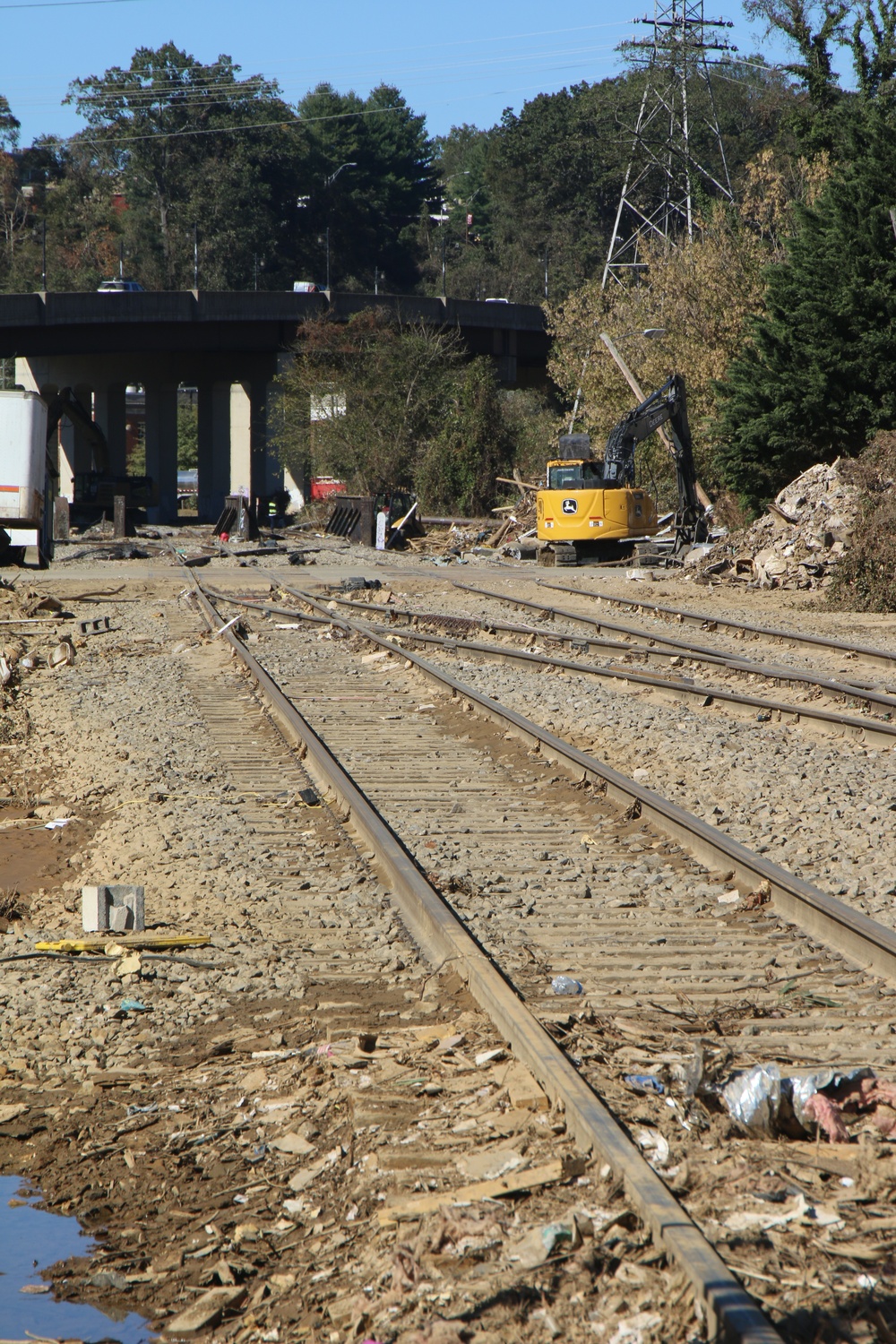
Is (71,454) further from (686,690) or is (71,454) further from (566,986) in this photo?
(566,986)

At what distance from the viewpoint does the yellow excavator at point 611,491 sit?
32625mm

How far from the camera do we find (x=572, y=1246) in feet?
12.0

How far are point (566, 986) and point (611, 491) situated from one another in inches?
1087

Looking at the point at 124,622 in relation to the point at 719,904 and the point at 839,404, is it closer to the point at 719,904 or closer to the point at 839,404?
the point at 719,904

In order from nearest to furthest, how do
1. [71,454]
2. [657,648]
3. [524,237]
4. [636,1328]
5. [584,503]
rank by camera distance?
[636,1328] → [657,648] → [584,503] → [71,454] → [524,237]

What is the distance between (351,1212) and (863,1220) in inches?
60.5

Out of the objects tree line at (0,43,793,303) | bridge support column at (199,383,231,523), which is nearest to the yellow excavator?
bridge support column at (199,383,231,523)

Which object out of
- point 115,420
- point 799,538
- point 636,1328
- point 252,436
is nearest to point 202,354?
point 252,436

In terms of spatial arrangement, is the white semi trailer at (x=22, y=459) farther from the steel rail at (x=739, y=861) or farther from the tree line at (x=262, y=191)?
the tree line at (x=262, y=191)

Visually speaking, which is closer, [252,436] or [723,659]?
[723,659]

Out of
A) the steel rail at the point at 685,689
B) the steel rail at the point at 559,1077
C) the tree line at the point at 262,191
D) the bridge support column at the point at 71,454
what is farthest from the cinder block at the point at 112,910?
the tree line at the point at 262,191

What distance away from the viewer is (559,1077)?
4539mm

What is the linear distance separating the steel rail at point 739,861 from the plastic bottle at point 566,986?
136 centimetres

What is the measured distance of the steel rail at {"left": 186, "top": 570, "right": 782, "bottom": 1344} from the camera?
10.7ft
